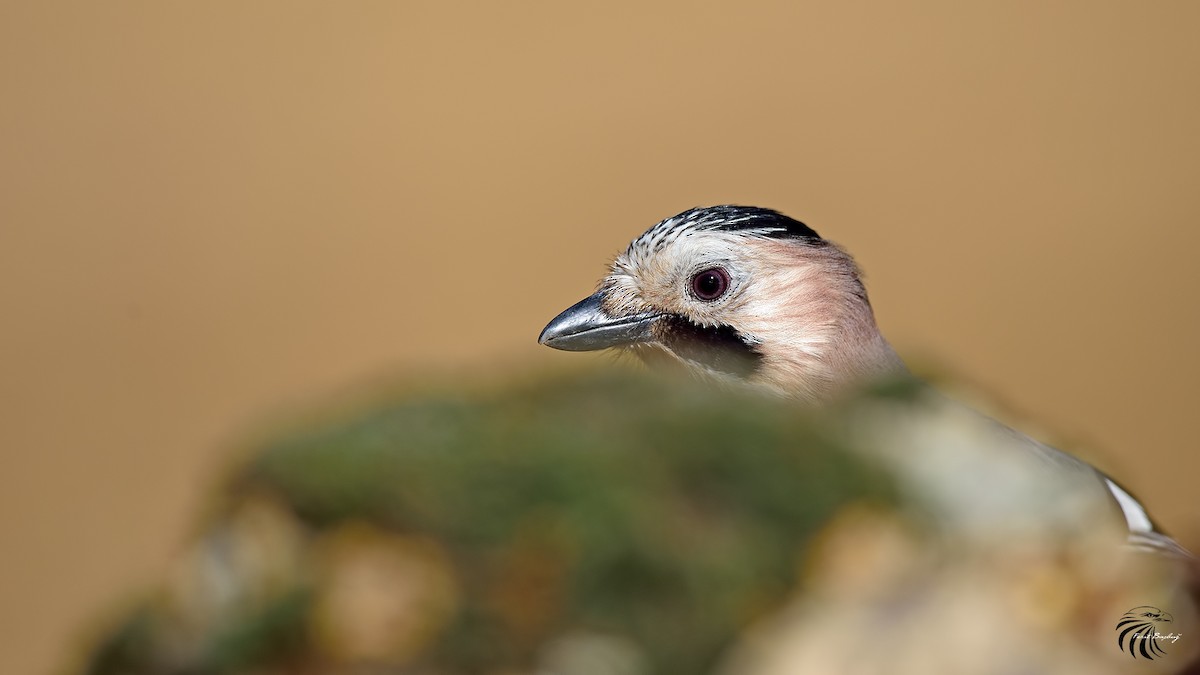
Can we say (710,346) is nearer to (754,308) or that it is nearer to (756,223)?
(754,308)

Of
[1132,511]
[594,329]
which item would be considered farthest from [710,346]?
[1132,511]

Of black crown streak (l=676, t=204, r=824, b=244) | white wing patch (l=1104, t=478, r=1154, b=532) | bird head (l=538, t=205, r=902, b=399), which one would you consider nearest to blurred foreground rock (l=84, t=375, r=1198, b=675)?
white wing patch (l=1104, t=478, r=1154, b=532)

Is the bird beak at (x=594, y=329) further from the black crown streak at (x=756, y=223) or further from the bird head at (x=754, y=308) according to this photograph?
the black crown streak at (x=756, y=223)

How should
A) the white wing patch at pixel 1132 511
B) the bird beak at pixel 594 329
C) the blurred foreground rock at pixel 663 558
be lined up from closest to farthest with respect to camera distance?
the blurred foreground rock at pixel 663 558 < the white wing patch at pixel 1132 511 < the bird beak at pixel 594 329

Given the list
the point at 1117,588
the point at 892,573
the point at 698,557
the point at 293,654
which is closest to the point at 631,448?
the point at 698,557

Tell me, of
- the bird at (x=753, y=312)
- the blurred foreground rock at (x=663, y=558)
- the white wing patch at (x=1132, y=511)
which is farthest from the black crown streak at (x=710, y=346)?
the white wing patch at (x=1132, y=511)

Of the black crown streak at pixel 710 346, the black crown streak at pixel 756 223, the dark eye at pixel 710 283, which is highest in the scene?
the black crown streak at pixel 756 223
